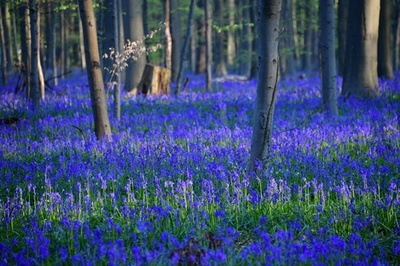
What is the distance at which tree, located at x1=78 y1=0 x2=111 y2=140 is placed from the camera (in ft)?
28.3

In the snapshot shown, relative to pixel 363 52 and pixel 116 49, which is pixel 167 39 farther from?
pixel 116 49

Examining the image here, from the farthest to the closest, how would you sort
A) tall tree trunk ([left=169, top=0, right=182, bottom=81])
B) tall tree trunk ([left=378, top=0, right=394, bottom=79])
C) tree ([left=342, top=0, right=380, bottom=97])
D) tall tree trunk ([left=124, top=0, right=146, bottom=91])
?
tall tree trunk ([left=169, top=0, right=182, bottom=81]) < tall tree trunk ([left=124, top=0, right=146, bottom=91]) < tall tree trunk ([left=378, top=0, right=394, bottom=79]) < tree ([left=342, top=0, right=380, bottom=97])

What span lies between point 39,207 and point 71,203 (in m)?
0.43

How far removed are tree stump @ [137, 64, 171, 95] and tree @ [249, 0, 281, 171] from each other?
10671 millimetres

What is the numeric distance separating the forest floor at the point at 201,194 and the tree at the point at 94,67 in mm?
333

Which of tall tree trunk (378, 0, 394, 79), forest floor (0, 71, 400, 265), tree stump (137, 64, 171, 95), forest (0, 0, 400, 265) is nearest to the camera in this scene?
forest floor (0, 71, 400, 265)

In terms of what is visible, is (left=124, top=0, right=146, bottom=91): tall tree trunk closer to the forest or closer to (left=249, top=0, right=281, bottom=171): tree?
the forest

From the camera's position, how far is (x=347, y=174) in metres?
6.43

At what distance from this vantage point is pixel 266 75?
6.01 m

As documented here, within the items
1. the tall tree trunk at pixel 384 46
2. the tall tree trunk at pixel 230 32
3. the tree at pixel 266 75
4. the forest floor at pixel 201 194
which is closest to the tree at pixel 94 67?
the forest floor at pixel 201 194

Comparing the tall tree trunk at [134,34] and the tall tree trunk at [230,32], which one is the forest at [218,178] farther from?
→ the tall tree trunk at [230,32]

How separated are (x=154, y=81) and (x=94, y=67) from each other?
7.98m

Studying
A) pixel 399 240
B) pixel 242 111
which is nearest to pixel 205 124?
pixel 242 111

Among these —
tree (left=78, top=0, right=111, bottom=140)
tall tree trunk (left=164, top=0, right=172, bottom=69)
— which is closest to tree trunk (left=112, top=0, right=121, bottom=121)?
tree (left=78, top=0, right=111, bottom=140)
